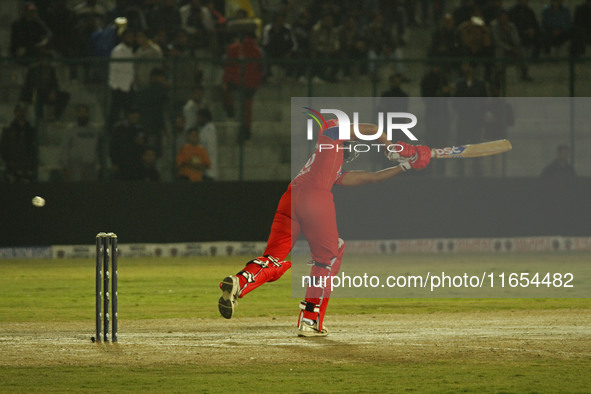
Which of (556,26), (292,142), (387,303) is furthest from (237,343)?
(556,26)

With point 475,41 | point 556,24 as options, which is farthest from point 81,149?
point 556,24

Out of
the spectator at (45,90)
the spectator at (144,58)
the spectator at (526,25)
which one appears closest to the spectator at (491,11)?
the spectator at (526,25)

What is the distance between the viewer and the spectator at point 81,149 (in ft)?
69.5

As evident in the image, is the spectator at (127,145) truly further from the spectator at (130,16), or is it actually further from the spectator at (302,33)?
the spectator at (302,33)

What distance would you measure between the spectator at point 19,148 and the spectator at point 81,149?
622mm

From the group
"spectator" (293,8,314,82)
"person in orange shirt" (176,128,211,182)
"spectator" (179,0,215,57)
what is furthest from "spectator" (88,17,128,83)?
"spectator" (293,8,314,82)

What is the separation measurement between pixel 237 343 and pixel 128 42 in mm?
12752

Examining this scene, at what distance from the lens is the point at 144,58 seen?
71.3ft

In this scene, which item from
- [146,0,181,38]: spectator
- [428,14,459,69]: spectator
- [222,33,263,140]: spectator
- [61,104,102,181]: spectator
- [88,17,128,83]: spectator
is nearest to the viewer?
[61,104,102,181]: spectator

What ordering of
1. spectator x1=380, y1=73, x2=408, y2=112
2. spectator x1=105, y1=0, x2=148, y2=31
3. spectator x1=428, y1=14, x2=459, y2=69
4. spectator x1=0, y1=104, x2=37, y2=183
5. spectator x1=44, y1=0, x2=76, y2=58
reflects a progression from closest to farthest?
spectator x1=0, y1=104, x2=37, y2=183 → spectator x1=380, y1=73, x2=408, y2=112 → spectator x1=44, y1=0, x2=76, y2=58 → spectator x1=105, y1=0, x2=148, y2=31 → spectator x1=428, y1=14, x2=459, y2=69

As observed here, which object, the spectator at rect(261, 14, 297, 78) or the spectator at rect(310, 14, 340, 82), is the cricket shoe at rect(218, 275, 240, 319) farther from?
the spectator at rect(310, 14, 340, 82)

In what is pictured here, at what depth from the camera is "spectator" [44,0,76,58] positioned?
23.9 m

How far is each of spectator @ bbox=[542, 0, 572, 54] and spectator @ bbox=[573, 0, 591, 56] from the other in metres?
0.17

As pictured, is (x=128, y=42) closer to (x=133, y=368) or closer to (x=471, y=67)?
(x=471, y=67)
